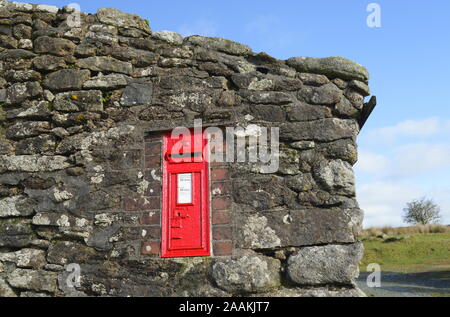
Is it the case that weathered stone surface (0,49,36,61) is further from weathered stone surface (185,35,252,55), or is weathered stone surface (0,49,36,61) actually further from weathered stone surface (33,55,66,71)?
weathered stone surface (185,35,252,55)

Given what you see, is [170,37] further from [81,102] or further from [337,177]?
[337,177]

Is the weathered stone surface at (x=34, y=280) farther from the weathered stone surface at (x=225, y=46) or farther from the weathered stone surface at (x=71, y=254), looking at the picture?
the weathered stone surface at (x=225, y=46)

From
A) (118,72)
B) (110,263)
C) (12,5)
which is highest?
(12,5)

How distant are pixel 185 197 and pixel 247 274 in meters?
0.90

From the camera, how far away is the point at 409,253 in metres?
11.5

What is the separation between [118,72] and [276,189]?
200 centimetres

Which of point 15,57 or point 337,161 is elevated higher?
point 15,57

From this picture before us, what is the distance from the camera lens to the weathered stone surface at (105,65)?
4.40 m

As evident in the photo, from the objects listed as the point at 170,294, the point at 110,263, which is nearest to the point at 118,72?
the point at 110,263

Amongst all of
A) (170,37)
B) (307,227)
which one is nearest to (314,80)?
(307,227)

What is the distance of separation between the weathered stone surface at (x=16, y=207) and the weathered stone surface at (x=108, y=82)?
1.28m

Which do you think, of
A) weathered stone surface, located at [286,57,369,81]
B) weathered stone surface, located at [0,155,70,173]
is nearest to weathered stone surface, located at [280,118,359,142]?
weathered stone surface, located at [286,57,369,81]

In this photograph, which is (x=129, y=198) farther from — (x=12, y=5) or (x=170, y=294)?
(x=12, y=5)

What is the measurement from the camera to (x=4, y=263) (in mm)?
4059
